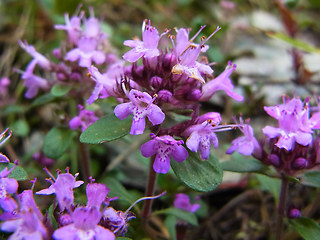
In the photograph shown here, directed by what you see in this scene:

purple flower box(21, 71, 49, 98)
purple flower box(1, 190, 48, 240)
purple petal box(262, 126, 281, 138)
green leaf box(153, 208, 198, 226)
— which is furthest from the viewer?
purple flower box(21, 71, 49, 98)

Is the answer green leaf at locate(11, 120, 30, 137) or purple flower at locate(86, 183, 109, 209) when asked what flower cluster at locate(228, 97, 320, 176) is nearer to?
purple flower at locate(86, 183, 109, 209)

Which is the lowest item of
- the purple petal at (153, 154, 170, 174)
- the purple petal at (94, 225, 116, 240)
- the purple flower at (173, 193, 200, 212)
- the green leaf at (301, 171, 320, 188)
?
the purple flower at (173, 193, 200, 212)

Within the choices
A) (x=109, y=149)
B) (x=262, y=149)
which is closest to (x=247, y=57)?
(x=109, y=149)

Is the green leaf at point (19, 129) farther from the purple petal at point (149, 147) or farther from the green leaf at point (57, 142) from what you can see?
the purple petal at point (149, 147)

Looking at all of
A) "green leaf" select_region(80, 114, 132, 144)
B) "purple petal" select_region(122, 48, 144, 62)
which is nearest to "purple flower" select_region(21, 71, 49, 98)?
"green leaf" select_region(80, 114, 132, 144)

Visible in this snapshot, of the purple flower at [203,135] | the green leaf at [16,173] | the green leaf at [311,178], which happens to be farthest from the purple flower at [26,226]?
the green leaf at [311,178]

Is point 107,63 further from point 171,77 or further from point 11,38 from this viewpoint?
point 11,38

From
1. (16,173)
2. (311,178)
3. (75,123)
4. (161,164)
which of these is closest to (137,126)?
(161,164)
